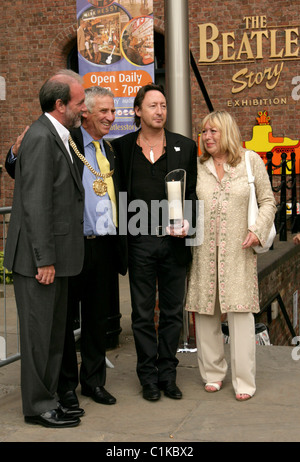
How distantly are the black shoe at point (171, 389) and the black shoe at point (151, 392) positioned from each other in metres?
0.06

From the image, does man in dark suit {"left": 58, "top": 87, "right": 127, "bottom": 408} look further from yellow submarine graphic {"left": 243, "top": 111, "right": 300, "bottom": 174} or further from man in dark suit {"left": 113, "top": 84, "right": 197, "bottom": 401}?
yellow submarine graphic {"left": 243, "top": 111, "right": 300, "bottom": 174}

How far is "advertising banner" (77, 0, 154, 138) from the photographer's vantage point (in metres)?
5.42

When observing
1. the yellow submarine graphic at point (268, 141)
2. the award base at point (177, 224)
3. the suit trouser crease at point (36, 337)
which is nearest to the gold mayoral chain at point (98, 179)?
the award base at point (177, 224)

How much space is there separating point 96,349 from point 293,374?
1351 millimetres

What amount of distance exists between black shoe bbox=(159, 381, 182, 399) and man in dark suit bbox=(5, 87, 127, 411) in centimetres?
33

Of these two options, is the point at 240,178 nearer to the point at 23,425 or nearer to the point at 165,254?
the point at 165,254

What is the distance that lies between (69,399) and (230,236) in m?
1.30

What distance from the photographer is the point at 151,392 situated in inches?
158

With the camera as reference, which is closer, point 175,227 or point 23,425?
point 23,425

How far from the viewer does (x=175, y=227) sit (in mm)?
3879

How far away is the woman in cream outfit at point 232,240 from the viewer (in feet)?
13.1

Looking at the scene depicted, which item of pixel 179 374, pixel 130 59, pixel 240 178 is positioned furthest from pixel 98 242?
pixel 130 59

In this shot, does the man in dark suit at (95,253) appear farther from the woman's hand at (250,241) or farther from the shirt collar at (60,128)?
the woman's hand at (250,241)

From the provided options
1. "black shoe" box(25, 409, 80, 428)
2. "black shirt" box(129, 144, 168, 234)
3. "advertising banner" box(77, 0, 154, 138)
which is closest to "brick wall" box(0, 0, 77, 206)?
"advertising banner" box(77, 0, 154, 138)
